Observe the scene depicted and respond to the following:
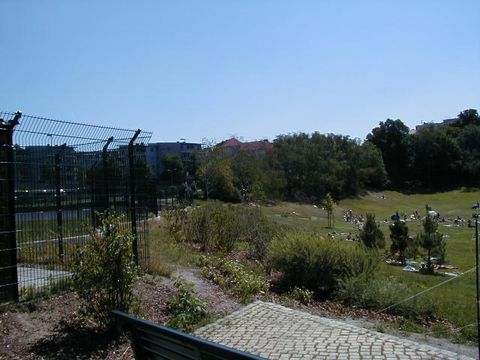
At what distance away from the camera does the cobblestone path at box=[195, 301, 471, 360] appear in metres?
6.75

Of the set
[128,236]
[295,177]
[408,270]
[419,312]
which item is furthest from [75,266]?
[295,177]

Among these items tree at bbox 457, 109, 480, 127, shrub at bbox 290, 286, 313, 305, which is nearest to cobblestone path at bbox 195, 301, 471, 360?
shrub at bbox 290, 286, 313, 305

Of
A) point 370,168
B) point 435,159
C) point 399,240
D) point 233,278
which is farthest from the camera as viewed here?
point 435,159

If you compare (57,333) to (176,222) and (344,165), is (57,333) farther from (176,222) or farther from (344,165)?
(344,165)

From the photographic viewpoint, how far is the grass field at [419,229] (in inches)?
455

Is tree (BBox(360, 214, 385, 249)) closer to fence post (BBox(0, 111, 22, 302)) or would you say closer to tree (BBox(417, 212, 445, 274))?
tree (BBox(417, 212, 445, 274))

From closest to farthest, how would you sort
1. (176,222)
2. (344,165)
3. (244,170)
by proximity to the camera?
1. (176,222)
2. (244,170)
3. (344,165)

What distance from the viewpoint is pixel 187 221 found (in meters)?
16.4

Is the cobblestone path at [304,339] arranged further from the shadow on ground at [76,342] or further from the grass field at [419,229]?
the grass field at [419,229]

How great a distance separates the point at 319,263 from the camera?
11.2 m

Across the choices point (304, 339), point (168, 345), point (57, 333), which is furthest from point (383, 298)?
point (168, 345)

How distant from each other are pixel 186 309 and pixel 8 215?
3074 mm

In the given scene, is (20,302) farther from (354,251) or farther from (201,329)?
(354,251)

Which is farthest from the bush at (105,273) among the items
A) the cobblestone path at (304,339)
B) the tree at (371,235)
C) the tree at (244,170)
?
the tree at (244,170)
